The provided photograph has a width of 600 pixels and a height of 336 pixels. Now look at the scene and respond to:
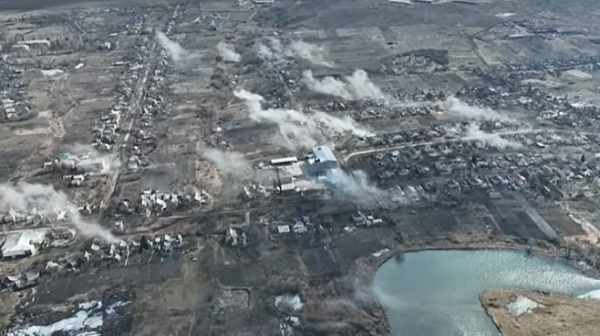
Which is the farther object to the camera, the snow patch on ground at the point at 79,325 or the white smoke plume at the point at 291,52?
the white smoke plume at the point at 291,52

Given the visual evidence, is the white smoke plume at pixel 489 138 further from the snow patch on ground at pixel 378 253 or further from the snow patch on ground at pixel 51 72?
the snow patch on ground at pixel 51 72

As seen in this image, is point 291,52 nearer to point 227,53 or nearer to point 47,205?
point 227,53

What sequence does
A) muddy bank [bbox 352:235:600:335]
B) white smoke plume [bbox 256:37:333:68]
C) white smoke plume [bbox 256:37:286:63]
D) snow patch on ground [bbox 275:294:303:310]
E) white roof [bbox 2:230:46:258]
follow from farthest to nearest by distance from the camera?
1. white smoke plume [bbox 256:37:286:63]
2. white smoke plume [bbox 256:37:333:68]
3. white roof [bbox 2:230:46:258]
4. muddy bank [bbox 352:235:600:335]
5. snow patch on ground [bbox 275:294:303:310]

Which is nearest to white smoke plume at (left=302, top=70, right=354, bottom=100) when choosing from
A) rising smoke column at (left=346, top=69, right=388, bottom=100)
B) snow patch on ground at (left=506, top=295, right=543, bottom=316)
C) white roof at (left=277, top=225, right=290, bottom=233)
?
rising smoke column at (left=346, top=69, right=388, bottom=100)

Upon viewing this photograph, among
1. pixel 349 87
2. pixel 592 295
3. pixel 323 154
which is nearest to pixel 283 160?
pixel 323 154

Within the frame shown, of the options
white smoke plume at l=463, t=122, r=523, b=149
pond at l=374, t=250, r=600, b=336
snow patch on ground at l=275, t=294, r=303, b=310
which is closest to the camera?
pond at l=374, t=250, r=600, b=336

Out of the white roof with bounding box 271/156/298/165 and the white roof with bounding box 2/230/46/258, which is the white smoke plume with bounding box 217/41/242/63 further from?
the white roof with bounding box 2/230/46/258

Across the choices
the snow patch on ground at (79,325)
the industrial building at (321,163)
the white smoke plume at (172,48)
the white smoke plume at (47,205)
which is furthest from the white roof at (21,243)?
the white smoke plume at (172,48)
